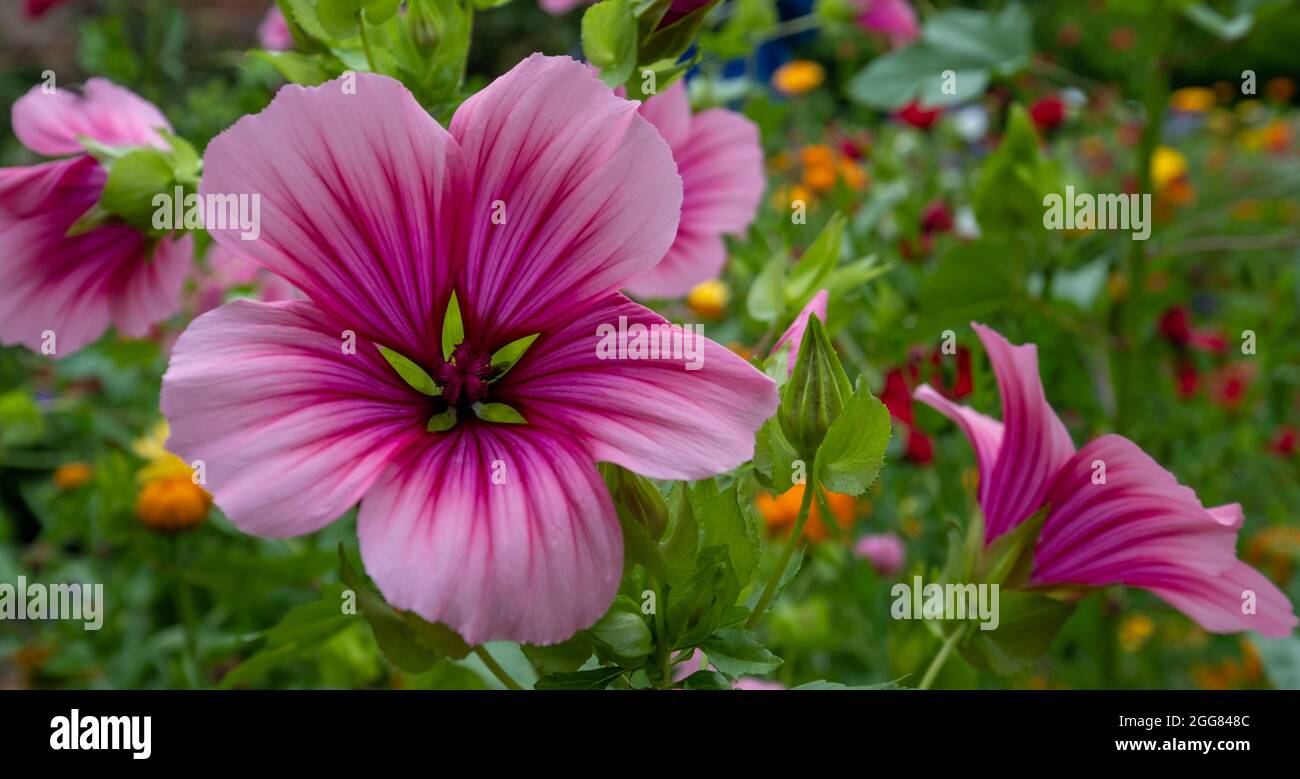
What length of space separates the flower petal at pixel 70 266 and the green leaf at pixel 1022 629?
46cm

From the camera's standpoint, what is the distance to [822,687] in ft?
Result: 1.45

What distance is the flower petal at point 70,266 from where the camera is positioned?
1.81 feet

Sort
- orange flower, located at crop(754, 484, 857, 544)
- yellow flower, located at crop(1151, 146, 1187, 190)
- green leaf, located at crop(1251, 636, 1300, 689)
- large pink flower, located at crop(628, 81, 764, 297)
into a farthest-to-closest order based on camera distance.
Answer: yellow flower, located at crop(1151, 146, 1187, 190)
orange flower, located at crop(754, 484, 857, 544)
green leaf, located at crop(1251, 636, 1300, 689)
large pink flower, located at crop(628, 81, 764, 297)

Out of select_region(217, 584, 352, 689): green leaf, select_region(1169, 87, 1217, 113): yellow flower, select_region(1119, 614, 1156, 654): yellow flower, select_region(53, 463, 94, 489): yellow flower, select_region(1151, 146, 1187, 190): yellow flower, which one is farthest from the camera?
select_region(1169, 87, 1217, 113): yellow flower

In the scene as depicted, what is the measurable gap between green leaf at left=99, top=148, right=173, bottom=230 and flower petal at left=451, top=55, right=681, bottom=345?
0.20 metres

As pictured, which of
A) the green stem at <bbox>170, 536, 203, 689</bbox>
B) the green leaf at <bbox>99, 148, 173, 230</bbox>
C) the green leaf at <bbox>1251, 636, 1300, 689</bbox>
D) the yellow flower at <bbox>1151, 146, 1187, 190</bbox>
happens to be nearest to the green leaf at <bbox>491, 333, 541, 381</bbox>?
the green leaf at <bbox>99, 148, 173, 230</bbox>

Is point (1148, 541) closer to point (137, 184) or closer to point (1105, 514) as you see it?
point (1105, 514)

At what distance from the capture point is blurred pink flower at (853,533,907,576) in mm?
1305

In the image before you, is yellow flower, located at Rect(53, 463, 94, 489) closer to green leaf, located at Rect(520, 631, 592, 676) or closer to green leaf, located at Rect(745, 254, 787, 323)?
green leaf, located at Rect(745, 254, 787, 323)

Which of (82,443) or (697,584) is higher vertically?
(82,443)
